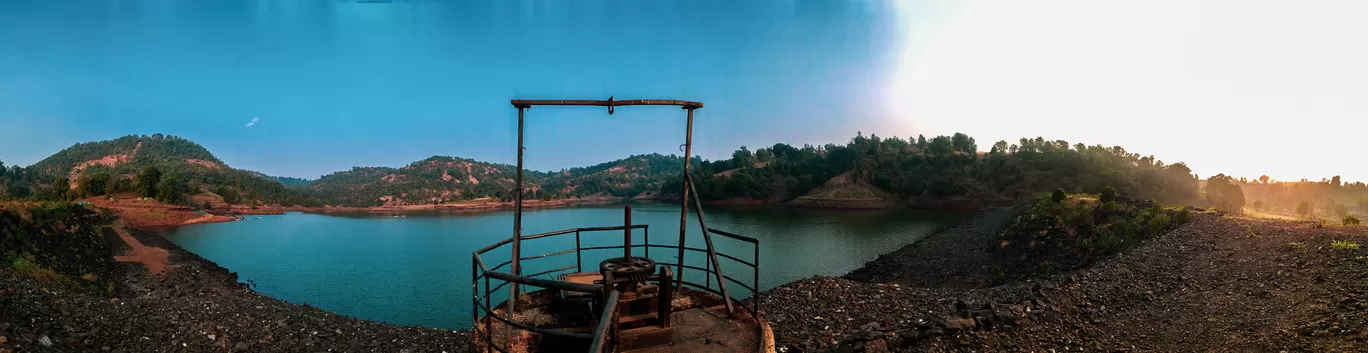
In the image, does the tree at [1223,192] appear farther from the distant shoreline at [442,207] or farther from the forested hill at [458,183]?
the forested hill at [458,183]

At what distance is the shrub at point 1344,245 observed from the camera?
991 centimetres

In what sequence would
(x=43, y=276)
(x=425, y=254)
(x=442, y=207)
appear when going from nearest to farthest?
(x=43, y=276)
(x=425, y=254)
(x=442, y=207)

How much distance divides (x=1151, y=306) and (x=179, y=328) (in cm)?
1949

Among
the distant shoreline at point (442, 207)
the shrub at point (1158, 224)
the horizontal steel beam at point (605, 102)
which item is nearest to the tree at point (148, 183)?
the distant shoreline at point (442, 207)

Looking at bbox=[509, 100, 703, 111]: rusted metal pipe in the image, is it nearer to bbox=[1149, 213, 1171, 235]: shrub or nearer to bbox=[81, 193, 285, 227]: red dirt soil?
bbox=[1149, 213, 1171, 235]: shrub

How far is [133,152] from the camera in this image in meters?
115

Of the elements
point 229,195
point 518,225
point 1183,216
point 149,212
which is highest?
point 229,195

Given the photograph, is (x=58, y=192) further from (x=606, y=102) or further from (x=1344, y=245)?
(x=1344, y=245)

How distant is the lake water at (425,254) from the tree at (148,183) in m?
9.04

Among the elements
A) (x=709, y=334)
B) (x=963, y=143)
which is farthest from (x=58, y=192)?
(x=963, y=143)

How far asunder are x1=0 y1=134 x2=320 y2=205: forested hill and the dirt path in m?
31.9

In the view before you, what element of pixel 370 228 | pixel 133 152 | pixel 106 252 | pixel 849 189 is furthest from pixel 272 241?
pixel 133 152

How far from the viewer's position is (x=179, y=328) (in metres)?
11.2

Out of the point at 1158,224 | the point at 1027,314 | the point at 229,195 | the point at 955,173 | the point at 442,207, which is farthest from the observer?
the point at 442,207
